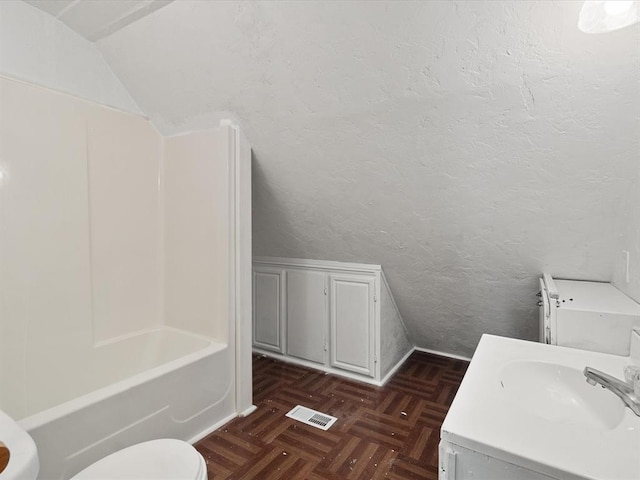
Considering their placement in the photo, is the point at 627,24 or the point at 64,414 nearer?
the point at 627,24

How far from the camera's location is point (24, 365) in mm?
1814

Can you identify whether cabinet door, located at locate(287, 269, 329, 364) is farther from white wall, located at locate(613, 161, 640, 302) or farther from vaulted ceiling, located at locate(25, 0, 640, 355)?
white wall, located at locate(613, 161, 640, 302)

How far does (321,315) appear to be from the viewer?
9.24ft

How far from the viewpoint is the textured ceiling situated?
5.68 feet

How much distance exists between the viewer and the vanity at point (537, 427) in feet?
2.44

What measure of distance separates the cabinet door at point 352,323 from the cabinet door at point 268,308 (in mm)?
513

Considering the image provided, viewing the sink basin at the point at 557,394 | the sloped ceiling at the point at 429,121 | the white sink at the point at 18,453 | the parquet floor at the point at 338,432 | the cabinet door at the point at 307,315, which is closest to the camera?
the white sink at the point at 18,453

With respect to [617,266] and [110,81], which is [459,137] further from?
[110,81]

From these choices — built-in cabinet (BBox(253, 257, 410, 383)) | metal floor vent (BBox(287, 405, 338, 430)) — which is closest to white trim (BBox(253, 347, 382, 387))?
built-in cabinet (BBox(253, 257, 410, 383))

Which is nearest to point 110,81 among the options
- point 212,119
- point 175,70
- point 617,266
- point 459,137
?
point 175,70

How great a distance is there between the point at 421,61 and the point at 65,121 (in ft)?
6.38

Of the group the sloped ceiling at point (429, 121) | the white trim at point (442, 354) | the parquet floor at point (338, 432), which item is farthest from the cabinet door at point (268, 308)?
the white trim at point (442, 354)

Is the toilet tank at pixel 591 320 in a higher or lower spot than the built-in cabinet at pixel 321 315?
higher

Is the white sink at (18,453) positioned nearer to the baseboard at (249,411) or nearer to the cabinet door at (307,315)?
the baseboard at (249,411)
